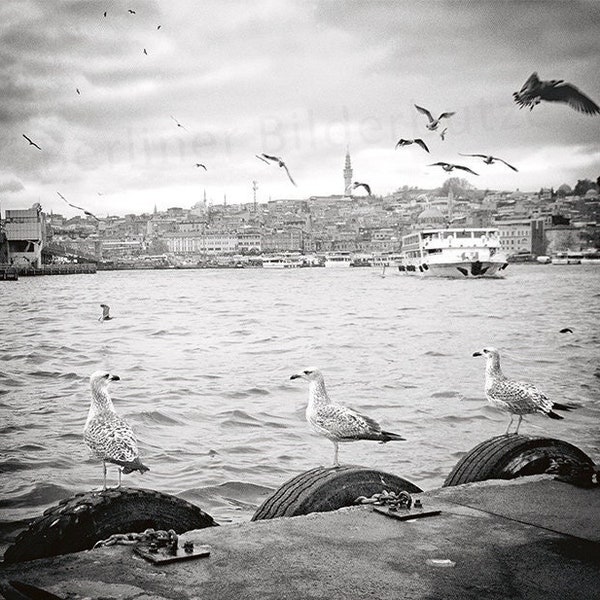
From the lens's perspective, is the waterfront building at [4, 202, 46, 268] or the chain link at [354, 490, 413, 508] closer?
the chain link at [354, 490, 413, 508]

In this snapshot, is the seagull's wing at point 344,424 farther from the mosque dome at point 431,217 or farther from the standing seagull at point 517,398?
A: the mosque dome at point 431,217

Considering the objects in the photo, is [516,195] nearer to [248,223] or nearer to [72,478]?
[248,223]

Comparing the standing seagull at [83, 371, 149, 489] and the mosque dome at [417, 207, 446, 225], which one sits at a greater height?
the mosque dome at [417, 207, 446, 225]

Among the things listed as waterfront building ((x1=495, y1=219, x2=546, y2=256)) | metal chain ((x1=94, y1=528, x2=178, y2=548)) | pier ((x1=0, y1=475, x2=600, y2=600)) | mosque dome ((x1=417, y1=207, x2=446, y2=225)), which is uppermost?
mosque dome ((x1=417, y1=207, x2=446, y2=225))

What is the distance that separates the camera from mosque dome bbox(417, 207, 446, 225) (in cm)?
7571

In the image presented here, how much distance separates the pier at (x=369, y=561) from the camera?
1.43 m

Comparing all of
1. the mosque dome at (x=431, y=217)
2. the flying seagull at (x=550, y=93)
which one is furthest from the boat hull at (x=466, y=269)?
the mosque dome at (x=431, y=217)

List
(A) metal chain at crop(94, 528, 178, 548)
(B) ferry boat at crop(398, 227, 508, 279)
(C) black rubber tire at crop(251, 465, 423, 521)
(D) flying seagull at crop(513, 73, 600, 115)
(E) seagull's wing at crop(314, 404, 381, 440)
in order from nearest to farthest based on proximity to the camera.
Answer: (A) metal chain at crop(94, 528, 178, 548)
(C) black rubber tire at crop(251, 465, 423, 521)
(E) seagull's wing at crop(314, 404, 381, 440)
(D) flying seagull at crop(513, 73, 600, 115)
(B) ferry boat at crop(398, 227, 508, 279)

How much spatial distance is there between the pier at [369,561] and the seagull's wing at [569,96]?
4.50 meters

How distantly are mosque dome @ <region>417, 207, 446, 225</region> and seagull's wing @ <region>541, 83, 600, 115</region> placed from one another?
70070 mm

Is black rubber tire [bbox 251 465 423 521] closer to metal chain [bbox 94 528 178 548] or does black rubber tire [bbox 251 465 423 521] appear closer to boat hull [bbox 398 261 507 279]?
metal chain [bbox 94 528 178 548]

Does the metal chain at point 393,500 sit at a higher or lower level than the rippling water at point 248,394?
higher

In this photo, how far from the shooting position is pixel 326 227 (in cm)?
10806

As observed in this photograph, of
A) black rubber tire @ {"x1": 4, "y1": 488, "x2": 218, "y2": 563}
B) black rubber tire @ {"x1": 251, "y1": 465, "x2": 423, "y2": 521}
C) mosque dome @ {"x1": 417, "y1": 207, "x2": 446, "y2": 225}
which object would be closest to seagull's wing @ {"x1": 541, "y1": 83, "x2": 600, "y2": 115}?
black rubber tire @ {"x1": 251, "y1": 465, "x2": 423, "y2": 521}
